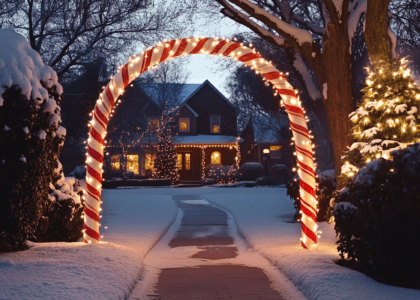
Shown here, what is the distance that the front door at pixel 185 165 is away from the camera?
47.6 metres

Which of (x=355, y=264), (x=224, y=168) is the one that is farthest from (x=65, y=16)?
(x=224, y=168)

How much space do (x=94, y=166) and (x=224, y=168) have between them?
3303 cm

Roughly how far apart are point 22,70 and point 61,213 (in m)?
3.51

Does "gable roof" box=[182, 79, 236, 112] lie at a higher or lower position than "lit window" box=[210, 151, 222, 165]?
higher

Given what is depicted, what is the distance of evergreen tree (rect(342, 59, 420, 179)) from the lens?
11.1 m

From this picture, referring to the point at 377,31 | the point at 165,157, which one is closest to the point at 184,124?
the point at 165,157

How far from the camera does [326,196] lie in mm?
16094

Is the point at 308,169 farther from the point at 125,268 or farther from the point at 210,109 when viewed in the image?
the point at 210,109

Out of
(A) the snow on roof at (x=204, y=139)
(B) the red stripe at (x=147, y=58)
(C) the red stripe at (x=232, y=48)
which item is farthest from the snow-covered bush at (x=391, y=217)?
(A) the snow on roof at (x=204, y=139)

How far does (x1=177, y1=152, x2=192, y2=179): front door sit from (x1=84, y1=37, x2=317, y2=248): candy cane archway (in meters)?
36.8

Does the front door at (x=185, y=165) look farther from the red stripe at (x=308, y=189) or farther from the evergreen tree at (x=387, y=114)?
the red stripe at (x=308, y=189)

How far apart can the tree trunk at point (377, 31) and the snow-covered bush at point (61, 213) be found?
25.2 ft

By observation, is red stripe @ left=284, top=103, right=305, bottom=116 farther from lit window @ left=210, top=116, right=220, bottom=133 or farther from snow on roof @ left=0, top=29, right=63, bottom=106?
lit window @ left=210, top=116, right=220, bottom=133

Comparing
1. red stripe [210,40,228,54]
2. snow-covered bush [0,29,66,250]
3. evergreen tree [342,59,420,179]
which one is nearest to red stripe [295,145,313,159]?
evergreen tree [342,59,420,179]
